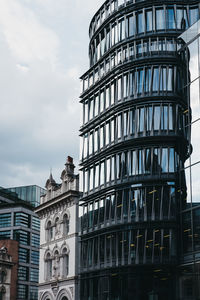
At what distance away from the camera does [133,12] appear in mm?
55438

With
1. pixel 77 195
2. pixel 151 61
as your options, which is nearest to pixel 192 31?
pixel 151 61

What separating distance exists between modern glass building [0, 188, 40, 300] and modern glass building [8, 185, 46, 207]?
52.3ft

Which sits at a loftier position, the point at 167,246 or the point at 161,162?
the point at 161,162

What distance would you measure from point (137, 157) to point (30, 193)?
8685 centimetres

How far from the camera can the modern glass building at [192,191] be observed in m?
44.9

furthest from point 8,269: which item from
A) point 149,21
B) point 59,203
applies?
point 149,21

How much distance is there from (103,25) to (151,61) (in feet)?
31.8

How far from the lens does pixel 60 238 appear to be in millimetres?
63562

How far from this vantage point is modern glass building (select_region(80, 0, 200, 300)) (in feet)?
158

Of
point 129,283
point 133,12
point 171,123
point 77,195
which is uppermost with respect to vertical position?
point 133,12

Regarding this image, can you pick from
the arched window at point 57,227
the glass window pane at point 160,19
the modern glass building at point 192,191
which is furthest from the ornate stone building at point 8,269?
the glass window pane at point 160,19

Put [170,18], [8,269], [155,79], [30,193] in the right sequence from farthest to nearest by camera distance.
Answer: [30,193] < [8,269] < [170,18] < [155,79]

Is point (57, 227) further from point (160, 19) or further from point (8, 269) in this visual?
point (8, 269)

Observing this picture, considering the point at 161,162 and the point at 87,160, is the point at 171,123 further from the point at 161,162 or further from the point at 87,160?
the point at 87,160
